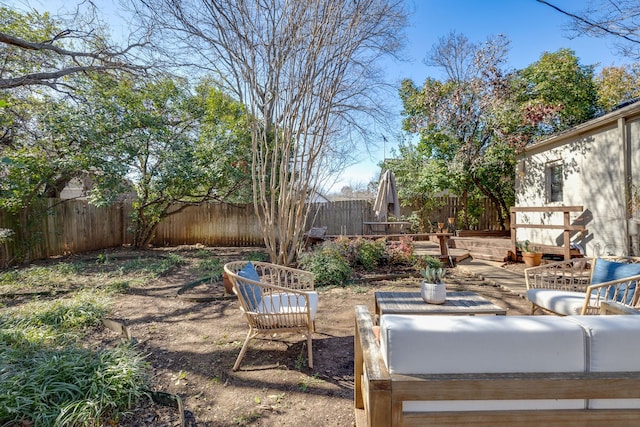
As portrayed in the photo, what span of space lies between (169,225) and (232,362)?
9.16 metres

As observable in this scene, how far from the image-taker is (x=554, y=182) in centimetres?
757

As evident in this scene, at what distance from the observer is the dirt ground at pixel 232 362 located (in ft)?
6.78

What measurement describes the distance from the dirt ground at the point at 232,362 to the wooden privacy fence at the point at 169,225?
3.62 metres

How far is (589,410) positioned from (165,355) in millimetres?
3087

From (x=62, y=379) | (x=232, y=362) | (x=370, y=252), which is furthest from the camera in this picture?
(x=370, y=252)

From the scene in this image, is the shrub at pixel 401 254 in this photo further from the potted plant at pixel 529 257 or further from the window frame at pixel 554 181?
the window frame at pixel 554 181

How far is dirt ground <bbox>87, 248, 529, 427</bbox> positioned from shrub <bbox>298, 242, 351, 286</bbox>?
528 millimetres

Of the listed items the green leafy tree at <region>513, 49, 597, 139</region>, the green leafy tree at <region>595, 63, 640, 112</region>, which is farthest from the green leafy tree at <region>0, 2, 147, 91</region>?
the green leafy tree at <region>595, 63, 640, 112</region>

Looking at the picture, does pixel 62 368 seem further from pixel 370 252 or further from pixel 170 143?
pixel 170 143

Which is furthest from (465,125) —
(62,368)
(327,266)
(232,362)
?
(62,368)

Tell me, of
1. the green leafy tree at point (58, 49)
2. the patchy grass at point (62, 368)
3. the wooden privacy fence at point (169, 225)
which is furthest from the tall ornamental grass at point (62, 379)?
the green leafy tree at point (58, 49)

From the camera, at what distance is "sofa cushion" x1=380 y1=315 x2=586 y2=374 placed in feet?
3.61

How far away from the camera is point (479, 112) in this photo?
10016 millimetres

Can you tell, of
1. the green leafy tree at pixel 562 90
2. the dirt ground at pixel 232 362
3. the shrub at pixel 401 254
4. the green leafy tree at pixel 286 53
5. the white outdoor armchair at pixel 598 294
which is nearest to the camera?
the dirt ground at pixel 232 362
